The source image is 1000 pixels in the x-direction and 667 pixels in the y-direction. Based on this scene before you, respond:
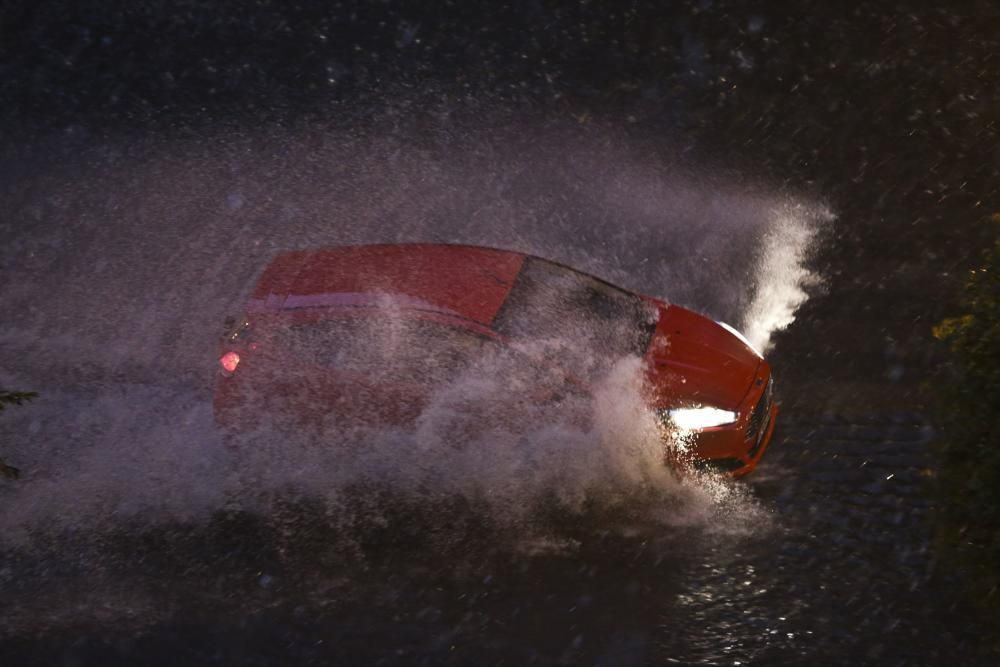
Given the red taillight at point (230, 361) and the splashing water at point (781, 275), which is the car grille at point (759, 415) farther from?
the red taillight at point (230, 361)

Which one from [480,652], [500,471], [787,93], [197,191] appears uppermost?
[787,93]

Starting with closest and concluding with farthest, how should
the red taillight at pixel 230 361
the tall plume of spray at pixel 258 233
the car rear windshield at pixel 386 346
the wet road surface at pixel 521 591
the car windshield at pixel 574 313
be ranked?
1. the wet road surface at pixel 521 591
2. the car rear windshield at pixel 386 346
3. the red taillight at pixel 230 361
4. the car windshield at pixel 574 313
5. the tall plume of spray at pixel 258 233

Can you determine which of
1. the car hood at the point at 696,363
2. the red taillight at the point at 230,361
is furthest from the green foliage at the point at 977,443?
the red taillight at the point at 230,361

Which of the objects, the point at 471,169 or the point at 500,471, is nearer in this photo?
the point at 500,471

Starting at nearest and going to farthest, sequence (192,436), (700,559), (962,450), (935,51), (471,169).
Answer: (962,450) < (700,559) < (192,436) < (471,169) < (935,51)

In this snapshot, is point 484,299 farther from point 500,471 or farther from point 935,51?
point 935,51

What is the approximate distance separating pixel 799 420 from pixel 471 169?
3.96 meters

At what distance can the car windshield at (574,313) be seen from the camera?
666 cm

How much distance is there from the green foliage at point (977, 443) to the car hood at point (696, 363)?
1.46 m

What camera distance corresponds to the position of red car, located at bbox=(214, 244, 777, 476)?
643 cm

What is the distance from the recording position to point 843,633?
19.6ft

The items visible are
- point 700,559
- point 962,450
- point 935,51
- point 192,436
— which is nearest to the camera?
point 962,450

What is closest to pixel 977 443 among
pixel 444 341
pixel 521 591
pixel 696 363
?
pixel 696 363

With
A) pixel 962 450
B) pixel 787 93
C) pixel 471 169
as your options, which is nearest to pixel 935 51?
pixel 787 93
